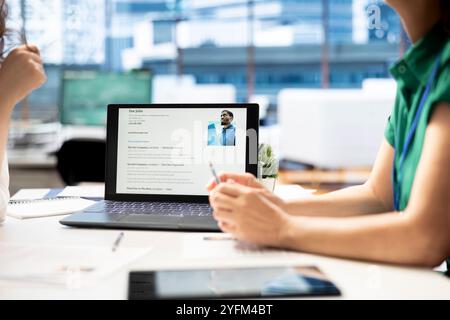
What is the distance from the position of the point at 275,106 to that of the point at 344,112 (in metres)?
2.01

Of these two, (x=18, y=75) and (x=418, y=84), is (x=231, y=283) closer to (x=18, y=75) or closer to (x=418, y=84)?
(x=418, y=84)

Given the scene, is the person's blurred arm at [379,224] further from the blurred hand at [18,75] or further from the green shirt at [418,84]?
the blurred hand at [18,75]

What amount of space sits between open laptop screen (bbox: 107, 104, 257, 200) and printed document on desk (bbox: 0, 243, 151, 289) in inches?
16.5

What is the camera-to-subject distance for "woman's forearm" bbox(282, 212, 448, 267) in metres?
0.90

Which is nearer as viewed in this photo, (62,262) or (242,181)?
(62,262)

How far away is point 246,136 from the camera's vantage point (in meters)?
1.43

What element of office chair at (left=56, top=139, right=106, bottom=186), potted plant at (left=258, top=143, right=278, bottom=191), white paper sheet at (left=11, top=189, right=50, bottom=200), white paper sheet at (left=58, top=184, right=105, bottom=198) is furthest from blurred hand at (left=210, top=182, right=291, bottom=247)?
office chair at (left=56, top=139, right=106, bottom=186)

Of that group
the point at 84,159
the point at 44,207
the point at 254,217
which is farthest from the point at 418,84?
the point at 84,159

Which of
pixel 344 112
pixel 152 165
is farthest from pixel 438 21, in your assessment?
pixel 344 112

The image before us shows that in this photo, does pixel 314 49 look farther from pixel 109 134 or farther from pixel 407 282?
pixel 407 282

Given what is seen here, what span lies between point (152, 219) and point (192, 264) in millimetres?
336

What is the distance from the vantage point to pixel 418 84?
3.26 ft

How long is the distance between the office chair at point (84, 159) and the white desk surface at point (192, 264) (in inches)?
91.7

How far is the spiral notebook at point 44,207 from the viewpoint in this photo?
140 centimetres
